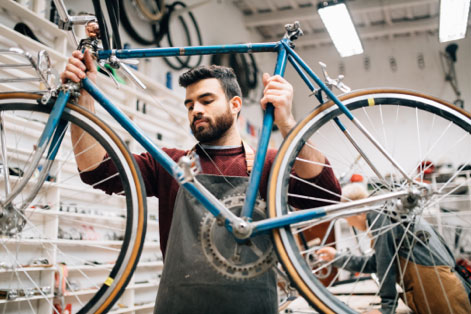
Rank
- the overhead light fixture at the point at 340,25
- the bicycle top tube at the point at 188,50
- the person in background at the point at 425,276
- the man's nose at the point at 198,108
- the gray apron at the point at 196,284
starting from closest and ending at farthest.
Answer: the gray apron at the point at 196,284
the bicycle top tube at the point at 188,50
the man's nose at the point at 198,108
the person in background at the point at 425,276
the overhead light fixture at the point at 340,25

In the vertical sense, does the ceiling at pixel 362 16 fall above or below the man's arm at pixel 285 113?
above

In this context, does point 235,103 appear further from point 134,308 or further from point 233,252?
point 134,308

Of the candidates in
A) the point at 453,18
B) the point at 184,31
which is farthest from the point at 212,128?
the point at 453,18

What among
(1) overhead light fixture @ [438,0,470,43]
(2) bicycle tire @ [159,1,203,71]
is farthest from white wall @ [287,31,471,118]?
(2) bicycle tire @ [159,1,203,71]

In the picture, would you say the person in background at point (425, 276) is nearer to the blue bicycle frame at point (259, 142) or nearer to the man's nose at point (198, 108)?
the blue bicycle frame at point (259, 142)

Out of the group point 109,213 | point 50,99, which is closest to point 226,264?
point 50,99

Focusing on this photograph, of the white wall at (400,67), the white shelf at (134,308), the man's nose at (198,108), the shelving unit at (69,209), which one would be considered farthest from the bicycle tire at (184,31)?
the man's nose at (198,108)

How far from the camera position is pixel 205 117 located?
1396 mm

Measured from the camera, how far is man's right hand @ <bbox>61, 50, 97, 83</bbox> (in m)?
1.17

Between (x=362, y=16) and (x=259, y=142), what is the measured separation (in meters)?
5.36

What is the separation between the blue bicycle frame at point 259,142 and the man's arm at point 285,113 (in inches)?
1.1

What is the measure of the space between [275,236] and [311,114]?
15.1 inches

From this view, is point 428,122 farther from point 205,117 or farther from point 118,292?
point 118,292

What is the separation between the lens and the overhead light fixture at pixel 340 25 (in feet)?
12.9
